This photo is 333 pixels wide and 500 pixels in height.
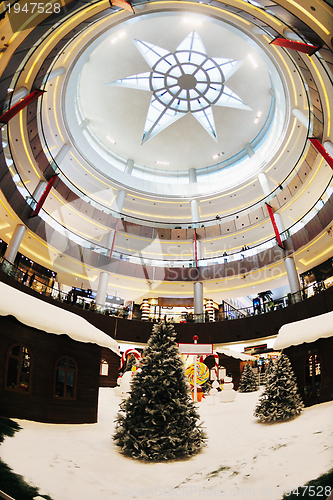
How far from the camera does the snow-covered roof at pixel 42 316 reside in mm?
5371

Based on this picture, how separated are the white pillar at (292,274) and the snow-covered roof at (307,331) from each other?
10.9 metres

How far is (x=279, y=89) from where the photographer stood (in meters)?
21.5

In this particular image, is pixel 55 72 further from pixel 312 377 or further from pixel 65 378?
pixel 312 377

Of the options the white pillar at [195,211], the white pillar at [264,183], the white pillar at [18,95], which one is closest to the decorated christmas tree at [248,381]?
the white pillar at [264,183]

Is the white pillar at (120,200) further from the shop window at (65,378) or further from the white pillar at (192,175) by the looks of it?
the shop window at (65,378)

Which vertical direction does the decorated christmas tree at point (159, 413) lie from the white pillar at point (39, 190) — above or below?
below

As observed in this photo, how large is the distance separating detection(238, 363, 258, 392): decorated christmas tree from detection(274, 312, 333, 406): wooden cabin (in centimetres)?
643

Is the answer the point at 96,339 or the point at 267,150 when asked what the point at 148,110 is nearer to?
the point at 267,150

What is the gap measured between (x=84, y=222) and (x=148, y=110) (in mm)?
12546

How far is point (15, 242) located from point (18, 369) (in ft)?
39.8

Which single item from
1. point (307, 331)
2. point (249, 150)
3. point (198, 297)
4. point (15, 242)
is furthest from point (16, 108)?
point (249, 150)

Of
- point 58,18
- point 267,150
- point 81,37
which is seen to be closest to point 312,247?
point 267,150

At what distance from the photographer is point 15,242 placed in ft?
53.0

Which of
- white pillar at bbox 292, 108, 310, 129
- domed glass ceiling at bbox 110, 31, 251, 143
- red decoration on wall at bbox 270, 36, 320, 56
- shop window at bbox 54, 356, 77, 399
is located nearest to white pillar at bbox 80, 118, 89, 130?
domed glass ceiling at bbox 110, 31, 251, 143
